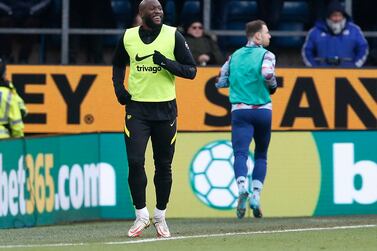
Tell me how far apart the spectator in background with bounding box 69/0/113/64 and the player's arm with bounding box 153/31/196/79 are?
8354 millimetres

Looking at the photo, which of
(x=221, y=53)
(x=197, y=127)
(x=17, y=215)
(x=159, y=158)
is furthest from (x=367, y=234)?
(x=221, y=53)

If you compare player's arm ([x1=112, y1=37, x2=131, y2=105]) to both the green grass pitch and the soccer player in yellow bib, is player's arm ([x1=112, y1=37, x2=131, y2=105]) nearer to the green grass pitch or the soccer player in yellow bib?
the soccer player in yellow bib

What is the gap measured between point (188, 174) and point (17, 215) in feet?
7.49

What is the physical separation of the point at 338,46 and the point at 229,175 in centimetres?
342

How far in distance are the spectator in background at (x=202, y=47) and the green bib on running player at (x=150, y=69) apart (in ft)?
21.7

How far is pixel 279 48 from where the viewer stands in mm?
19750

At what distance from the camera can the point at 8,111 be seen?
15.8m

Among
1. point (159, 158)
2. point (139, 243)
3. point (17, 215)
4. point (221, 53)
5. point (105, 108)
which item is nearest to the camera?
point (139, 243)

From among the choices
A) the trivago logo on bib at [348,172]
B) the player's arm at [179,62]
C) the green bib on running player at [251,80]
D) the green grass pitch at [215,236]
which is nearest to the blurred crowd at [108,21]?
the trivago logo on bib at [348,172]

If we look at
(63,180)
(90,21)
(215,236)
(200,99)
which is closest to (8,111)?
(63,180)

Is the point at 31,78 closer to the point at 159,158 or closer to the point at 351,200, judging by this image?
the point at 351,200

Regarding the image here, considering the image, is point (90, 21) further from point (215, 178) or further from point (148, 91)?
point (148, 91)

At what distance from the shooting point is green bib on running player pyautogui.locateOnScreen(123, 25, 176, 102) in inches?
434

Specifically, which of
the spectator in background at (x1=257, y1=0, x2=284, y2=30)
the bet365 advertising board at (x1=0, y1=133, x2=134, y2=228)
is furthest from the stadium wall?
the spectator in background at (x1=257, y1=0, x2=284, y2=30)
